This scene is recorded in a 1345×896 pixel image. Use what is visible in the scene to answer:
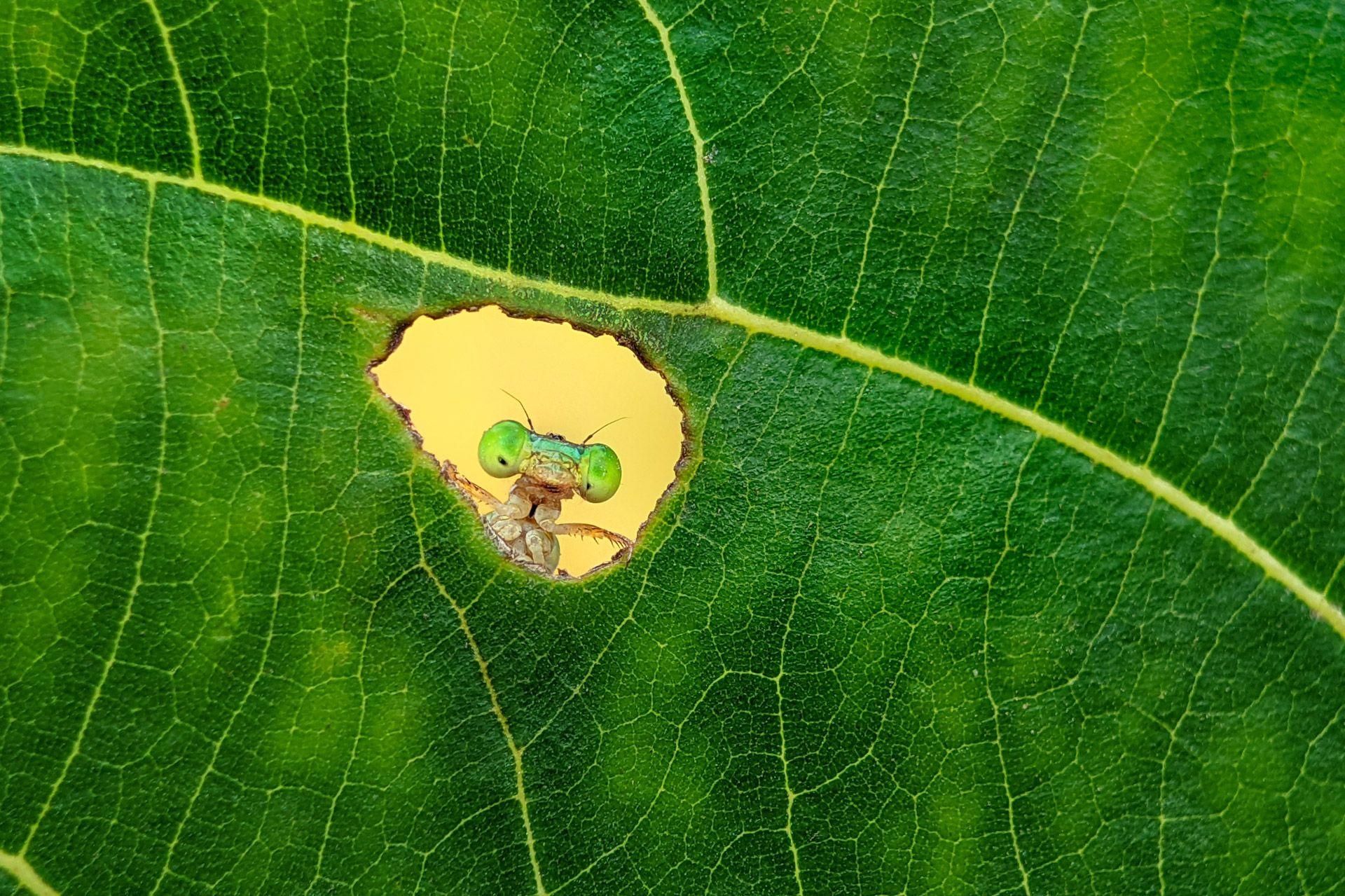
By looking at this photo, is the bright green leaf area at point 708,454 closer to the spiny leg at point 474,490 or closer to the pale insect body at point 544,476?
the spiny leg at point 474,490

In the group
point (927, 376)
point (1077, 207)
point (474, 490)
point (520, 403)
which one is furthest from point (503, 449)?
point (1077, 207)

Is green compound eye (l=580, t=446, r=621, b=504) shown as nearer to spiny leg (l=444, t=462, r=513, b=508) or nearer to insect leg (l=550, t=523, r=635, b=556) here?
insect leg (l=550, t=523, r=635, b=556)

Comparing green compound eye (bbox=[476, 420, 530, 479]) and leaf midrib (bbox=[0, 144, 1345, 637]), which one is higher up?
leaf midrib (bbox=[0, 144, 1345, 637])

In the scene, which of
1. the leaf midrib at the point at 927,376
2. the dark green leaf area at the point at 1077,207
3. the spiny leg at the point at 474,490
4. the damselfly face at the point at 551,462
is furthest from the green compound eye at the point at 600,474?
the dark green leaf area at the point at 1077,207

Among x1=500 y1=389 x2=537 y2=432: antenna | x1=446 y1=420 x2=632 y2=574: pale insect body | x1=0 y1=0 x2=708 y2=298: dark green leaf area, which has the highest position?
x1=0 y1=0 x2=708 y2=298: dark green leaf area

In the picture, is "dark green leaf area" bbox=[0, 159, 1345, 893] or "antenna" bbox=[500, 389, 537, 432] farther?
"antenna" bbox=[500, 389, 537, 432]

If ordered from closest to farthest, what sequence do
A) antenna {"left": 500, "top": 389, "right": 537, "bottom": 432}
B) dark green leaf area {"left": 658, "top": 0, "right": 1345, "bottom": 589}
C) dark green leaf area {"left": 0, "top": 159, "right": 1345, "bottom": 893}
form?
dark green leaf area {"left": 0, "top": 159, "right": 1345, "bottom": 893}
dark green leaf area {"left": 658, "top": 0, "right": 1345, "bottom": 589}
antenna {"left": 500, "top": 389, "right": 537, "bottom": 432}

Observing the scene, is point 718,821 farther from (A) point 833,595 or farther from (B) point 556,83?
(B) point 556,83

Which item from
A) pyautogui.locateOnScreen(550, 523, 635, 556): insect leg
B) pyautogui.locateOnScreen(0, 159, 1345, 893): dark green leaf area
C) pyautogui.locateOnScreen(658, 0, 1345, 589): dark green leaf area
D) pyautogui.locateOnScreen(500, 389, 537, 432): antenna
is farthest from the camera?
pyautogui.locateOnScreen(500, 389, 537, 432): antenna

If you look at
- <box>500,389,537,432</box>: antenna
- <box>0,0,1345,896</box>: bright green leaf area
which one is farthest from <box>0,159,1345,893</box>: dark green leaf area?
<box>500,389,537,432</box>: antenna
